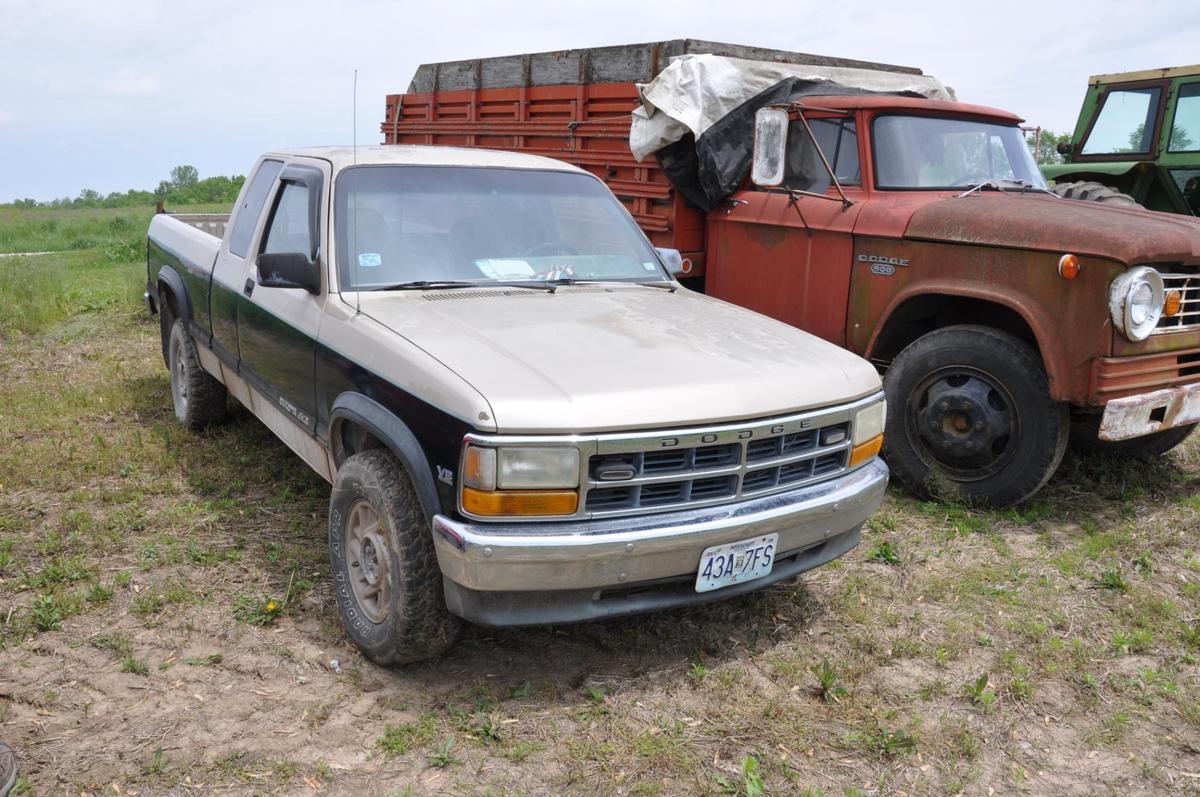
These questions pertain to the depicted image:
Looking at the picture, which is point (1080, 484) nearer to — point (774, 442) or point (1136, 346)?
point (1136, 346)

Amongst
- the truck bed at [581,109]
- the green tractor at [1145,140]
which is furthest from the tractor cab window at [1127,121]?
the truck bed at [581,109]

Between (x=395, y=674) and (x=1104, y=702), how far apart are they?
2.50 meters

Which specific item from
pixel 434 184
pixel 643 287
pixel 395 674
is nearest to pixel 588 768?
pixel 395 674

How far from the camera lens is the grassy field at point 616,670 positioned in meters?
2.96

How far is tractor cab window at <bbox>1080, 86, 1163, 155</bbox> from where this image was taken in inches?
357

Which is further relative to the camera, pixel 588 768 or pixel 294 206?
pixel 294 206

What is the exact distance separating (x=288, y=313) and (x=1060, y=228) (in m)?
3.60

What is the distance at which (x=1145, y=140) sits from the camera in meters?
9.10

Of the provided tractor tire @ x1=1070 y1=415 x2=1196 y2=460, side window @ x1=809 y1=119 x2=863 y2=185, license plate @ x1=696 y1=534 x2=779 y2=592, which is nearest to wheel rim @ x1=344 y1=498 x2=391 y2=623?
license plate @ x1=696 y1=534 x2=779 y2=592

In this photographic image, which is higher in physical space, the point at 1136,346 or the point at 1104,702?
the point at 1136,346

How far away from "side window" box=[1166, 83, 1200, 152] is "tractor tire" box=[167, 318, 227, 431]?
849 centimetres

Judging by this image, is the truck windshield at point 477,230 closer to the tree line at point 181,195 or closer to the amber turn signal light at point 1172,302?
the amber turn signal light at point 1172,302

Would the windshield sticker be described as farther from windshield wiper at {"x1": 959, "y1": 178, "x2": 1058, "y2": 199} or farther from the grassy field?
Result: windshield wiper at {"x1": 959, "y1": 178, "x2": 1058, "y2": 199}

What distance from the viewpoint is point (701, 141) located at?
609cm
